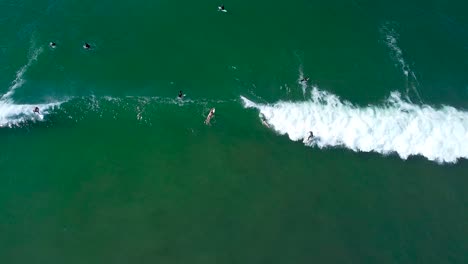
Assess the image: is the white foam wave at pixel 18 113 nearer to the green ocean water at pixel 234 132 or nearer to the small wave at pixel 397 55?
the green ocean water at pixel 234 132

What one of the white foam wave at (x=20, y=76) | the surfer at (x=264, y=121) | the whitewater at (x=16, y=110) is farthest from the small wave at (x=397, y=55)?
the white foam wave at (x=20, y=76)

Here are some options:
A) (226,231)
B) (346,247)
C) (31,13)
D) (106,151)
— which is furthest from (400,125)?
(31,13)

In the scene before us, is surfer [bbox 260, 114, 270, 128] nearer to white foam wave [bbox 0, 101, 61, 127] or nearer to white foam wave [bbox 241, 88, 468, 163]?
white foam wave [bbox 241, 88, 468, 163]

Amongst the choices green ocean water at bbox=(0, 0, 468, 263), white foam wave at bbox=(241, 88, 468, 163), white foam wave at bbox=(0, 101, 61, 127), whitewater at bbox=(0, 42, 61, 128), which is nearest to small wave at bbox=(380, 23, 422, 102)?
green ocean water at bbox=(0, 0, 468, 263)

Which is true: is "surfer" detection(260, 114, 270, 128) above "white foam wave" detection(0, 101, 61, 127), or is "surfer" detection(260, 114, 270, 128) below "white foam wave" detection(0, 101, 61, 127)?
above

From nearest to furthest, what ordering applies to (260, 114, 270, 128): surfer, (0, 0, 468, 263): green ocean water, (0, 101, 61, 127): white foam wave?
(0, 0, 468, 263): green ocean water, (0, 101, 61, 127): white foam wave, (260, 114, 270, 128): surfer

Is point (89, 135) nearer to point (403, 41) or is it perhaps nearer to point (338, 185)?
point (338, 185)

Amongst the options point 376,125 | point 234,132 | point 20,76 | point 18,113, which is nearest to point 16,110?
point 18,113
